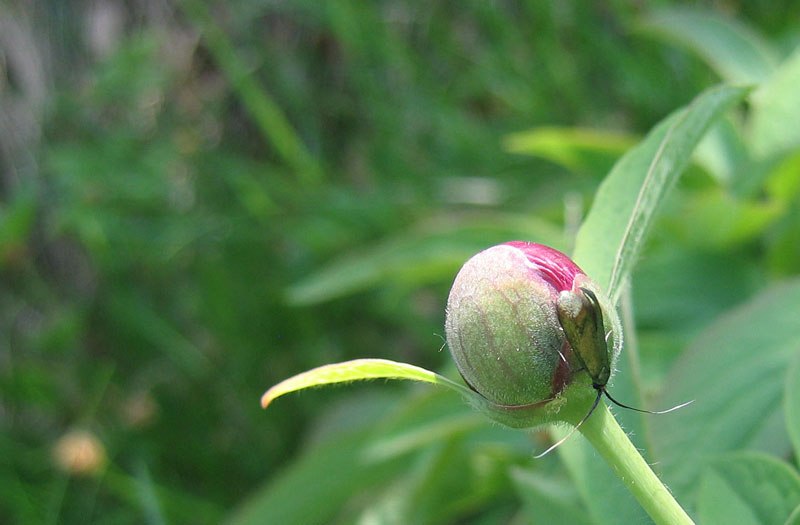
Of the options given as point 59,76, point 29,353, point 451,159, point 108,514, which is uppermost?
point 59,76

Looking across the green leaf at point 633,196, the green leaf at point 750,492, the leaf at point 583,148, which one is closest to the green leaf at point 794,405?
the green leaf at point 750,492

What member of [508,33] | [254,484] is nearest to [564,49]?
[508,33]

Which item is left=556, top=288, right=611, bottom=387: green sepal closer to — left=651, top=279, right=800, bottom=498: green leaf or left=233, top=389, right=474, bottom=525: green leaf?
left=651, top=279, right=800, bottom=498: green leaf

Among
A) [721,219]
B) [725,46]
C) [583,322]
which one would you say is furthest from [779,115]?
[583,322]

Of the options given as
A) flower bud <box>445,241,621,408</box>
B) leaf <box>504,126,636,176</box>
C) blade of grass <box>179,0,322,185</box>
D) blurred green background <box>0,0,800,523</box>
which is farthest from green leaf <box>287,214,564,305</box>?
blade of grass <box>179,0,322,185</box>

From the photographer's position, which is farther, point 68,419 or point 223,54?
point 223,54

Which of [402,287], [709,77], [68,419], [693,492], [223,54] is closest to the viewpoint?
[693,492]

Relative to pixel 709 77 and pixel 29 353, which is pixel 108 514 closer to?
pixel 29 353
